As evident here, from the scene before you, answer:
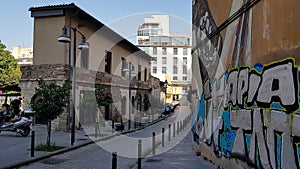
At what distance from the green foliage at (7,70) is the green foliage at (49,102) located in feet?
52.4

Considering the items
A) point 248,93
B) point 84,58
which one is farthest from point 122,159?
point 84,58

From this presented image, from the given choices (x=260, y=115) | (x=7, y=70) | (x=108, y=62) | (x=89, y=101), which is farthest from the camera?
(x=7, y=70)

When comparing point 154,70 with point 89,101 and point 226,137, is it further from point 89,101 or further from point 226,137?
point 226,137

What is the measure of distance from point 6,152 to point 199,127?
6748 mm

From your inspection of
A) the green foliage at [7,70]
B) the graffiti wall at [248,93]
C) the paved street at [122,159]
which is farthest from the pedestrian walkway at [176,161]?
the green foliage at [7,70]

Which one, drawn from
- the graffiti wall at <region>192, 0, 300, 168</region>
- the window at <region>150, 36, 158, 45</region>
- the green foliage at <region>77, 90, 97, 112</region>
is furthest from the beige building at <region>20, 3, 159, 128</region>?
the window at <region>150, 36, 158, 45</region>

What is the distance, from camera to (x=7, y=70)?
27.0 metres

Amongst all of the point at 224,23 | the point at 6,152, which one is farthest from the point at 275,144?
the point at 6,152

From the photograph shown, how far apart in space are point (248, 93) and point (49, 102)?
27.2 ft

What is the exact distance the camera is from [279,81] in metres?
4.60

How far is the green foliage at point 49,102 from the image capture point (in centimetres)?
1166

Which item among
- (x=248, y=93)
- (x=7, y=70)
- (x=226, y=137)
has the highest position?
(x=7, y=70)

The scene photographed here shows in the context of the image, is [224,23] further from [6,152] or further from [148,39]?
[148,39]

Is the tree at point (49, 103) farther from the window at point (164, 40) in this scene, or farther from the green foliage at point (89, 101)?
the window at point (164, 40)
